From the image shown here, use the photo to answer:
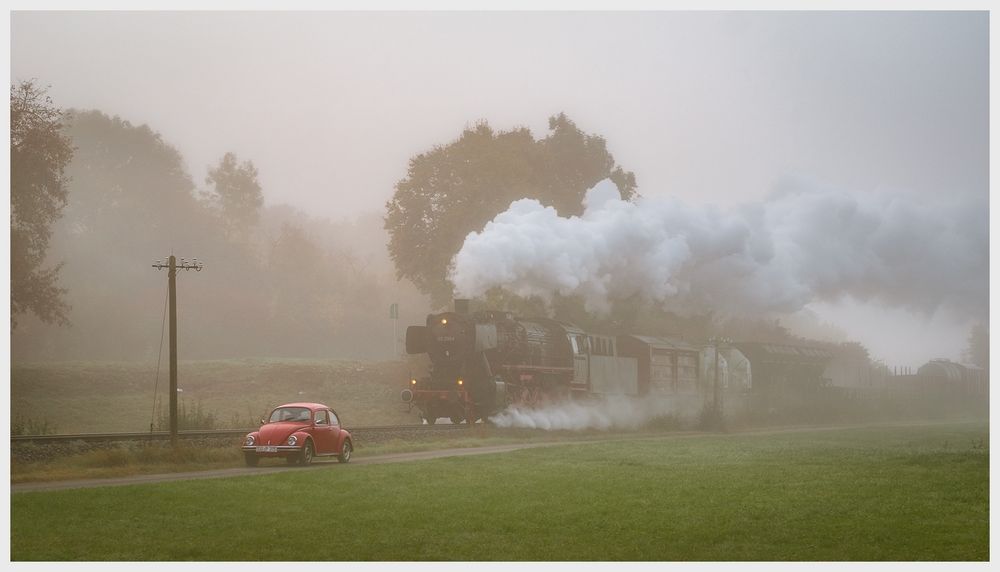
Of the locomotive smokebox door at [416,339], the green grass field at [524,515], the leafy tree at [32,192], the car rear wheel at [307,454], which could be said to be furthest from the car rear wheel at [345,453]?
the leafy tree at [32,192]

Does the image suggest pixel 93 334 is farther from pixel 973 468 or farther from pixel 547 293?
pixel 973 468

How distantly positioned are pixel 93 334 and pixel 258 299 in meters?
13.3

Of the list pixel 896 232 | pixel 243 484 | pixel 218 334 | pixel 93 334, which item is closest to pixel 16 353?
pixel 93 334

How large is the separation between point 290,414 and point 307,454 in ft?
3.71

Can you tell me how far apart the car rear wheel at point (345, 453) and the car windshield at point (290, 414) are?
1.51 meters

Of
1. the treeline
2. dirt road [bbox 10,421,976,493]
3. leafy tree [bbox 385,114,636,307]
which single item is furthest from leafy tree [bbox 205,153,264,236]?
dirt road [bbox 10,421,976,493]

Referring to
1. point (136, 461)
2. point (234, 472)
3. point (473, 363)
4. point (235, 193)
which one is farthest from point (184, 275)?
point (234, 472)

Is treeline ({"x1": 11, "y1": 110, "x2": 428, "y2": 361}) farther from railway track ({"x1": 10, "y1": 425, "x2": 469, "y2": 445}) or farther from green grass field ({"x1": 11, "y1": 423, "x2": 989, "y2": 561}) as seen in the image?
green grass field ({"x1": 11, "y1": 423, "x2": 989, "y2": 561})

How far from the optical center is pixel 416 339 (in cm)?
4122

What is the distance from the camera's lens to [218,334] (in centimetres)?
7144

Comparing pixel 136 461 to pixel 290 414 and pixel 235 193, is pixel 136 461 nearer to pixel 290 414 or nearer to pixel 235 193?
pixel 290 414

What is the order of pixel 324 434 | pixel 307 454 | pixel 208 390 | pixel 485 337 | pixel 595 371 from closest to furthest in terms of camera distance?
pixel 307 454 < pixel 324 434 < pixel 485 337 < pixel 595 371 < pixel 208 390

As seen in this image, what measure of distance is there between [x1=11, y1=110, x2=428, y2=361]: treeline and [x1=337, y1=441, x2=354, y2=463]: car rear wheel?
110 ft

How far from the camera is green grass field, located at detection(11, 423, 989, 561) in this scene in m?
17.6
